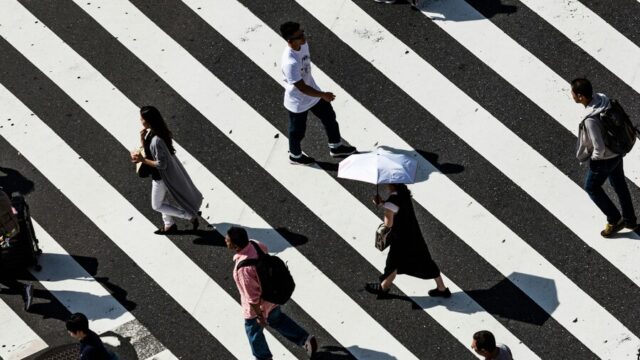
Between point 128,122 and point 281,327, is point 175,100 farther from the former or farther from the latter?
point 281,327

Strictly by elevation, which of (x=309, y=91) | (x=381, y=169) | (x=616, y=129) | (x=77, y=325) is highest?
(x=616, y=129)

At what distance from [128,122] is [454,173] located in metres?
3.86

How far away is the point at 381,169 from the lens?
12.1 meters

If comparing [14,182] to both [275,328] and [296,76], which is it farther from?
[275,328]

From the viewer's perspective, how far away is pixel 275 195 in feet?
46.1

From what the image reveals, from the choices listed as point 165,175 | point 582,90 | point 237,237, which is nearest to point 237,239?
point 237,237

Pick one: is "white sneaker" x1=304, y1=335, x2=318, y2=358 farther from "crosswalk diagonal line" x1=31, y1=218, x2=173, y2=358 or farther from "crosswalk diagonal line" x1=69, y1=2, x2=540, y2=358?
"crosswalk diagonal line" x1=31, y1=218, x2=173, y2=358

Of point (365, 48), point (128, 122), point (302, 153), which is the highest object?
point (365, 48)

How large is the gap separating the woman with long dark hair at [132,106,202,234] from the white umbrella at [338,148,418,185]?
1854mm

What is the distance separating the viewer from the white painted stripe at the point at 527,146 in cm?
1352

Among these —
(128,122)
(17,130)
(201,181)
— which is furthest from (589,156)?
(17,130)

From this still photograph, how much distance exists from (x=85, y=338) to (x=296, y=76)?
3.71 metres

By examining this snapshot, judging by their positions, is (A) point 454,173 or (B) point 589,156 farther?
(A) point 454,173

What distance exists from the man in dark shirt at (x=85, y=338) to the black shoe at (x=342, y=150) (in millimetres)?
3917
